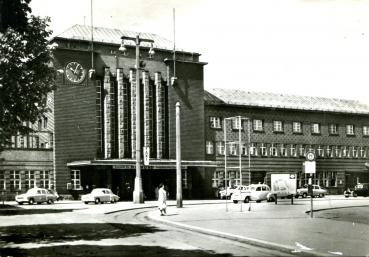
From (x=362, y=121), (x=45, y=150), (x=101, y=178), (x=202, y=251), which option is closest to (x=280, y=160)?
(x=362, y=121)

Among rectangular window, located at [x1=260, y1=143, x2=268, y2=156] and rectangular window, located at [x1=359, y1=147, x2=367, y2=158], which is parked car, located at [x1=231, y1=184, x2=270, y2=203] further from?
rectangular window, located at [x1=359, y1=147, x2=367, y2=158]

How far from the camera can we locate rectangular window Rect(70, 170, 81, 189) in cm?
5206

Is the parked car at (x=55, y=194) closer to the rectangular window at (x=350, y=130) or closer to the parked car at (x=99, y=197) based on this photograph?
the parked car at (x=99, y=197)

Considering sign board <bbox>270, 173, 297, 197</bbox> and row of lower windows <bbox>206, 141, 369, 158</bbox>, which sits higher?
row of lower windows <bbox>206, 141, 369, 158</bbox>

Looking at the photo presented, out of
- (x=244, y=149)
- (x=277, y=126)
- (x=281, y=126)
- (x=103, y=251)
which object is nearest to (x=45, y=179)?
(x=244, y=149)

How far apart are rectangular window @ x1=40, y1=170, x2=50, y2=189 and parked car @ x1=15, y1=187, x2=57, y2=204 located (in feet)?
20.0

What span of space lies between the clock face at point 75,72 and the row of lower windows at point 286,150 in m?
15.9

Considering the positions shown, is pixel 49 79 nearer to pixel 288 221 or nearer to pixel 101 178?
pixel 288 221

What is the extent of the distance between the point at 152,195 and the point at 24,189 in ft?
40.4

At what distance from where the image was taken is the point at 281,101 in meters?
68.6

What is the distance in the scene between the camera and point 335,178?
69625 millimetres

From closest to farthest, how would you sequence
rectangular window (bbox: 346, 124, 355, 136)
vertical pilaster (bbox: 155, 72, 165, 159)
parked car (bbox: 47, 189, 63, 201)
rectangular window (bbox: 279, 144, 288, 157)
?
parked car (bbox: 47, 189, 63, 201), vertical pilaster (bbox: 155, 72, 165, 159), rectangular window (bbox: 279, 144, 288, 157), rectangular window (bbox: 346, 124, 355, 136)

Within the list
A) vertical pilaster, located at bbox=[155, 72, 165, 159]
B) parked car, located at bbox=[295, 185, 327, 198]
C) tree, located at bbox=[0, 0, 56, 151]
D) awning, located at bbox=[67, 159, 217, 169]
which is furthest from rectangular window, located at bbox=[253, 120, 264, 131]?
tree, located at bbox=[0, 0, 56, 151]

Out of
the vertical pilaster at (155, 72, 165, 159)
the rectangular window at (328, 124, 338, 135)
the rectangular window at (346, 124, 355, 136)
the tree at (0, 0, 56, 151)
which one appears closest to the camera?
the tree at (0, 0, 56, 151)
